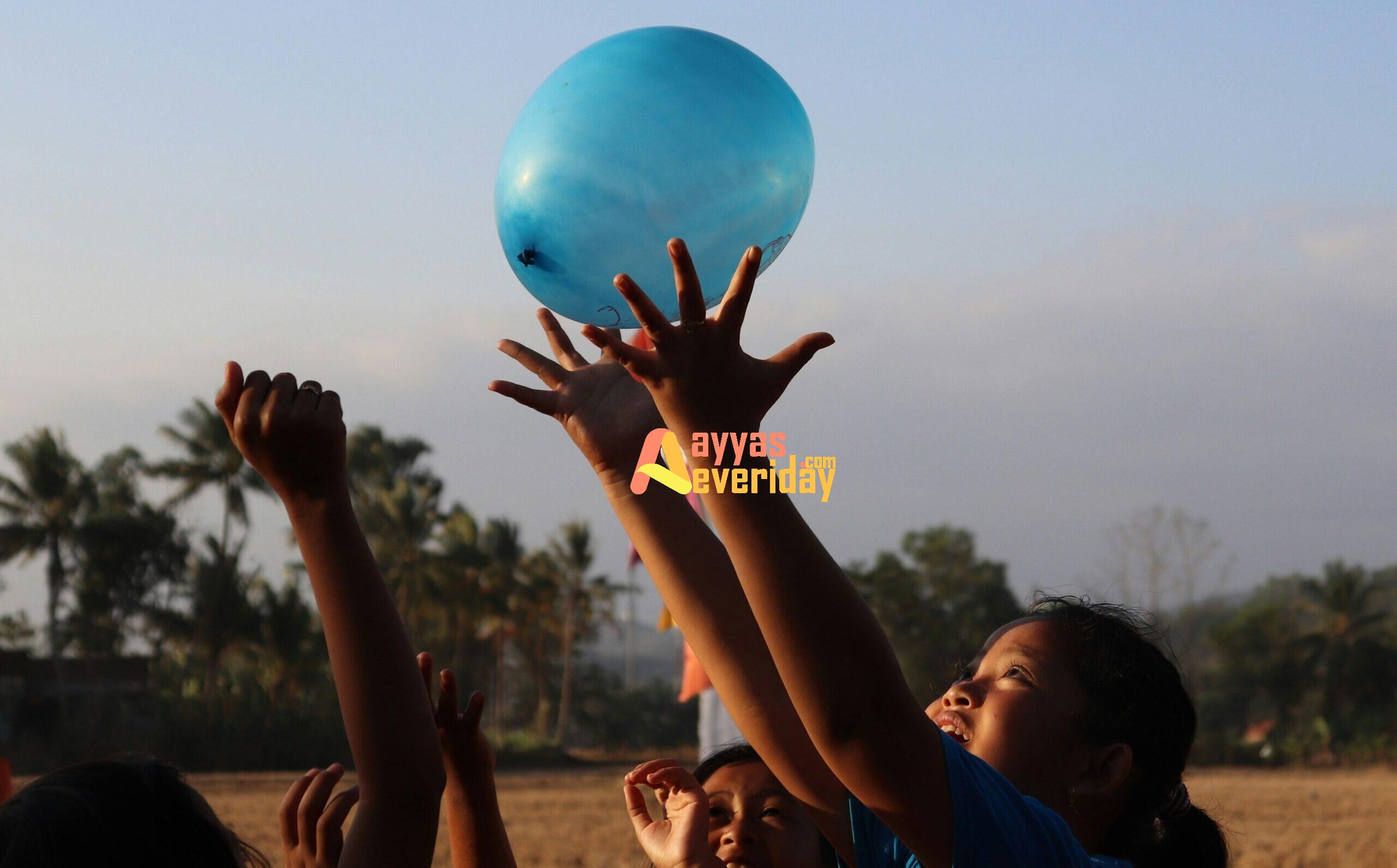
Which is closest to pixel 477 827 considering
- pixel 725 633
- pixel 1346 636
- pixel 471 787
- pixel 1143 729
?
pixel 471 787

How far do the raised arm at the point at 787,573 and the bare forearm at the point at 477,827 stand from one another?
84 centimetres

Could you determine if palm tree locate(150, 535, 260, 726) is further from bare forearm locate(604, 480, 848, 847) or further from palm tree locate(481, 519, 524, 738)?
bare forearm locate(604, 480, 848, 847)

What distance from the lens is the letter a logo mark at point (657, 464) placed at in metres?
1.92

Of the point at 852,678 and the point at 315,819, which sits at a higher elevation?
the point at 852,678

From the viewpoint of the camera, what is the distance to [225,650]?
112 ft

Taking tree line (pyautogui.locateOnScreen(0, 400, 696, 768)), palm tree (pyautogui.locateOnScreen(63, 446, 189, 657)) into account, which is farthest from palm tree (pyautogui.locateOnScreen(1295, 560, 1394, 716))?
palm tree (pyautogui.locateOnScreen(63, 446, 189, 657))

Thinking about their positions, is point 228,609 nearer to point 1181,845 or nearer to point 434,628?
point 434,628

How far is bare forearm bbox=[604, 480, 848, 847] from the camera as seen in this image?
186 centimetres

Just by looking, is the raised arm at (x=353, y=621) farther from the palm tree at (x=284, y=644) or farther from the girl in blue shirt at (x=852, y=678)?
the palm tree at (x=284, y=644)

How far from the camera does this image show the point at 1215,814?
570 inches

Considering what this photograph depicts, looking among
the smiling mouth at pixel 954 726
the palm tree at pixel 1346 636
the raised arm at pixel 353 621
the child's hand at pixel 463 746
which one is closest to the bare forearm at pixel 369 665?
the raised arm at pixel 353 621

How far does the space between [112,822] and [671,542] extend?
91 centimetres

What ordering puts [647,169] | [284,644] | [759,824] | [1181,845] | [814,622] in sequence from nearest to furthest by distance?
[814,622], [1181,845], [647,169], [759,824], [284,644]

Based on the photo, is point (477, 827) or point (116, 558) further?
point (116, 558)
